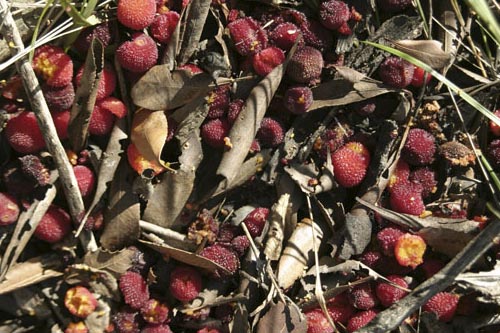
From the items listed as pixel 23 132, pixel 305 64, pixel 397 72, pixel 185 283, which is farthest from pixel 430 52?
pixel 23 132

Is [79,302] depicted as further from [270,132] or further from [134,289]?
[270,132]

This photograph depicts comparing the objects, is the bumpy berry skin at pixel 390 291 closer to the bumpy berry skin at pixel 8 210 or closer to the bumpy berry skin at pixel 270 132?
the bumpy berry skin at pixel 270 132

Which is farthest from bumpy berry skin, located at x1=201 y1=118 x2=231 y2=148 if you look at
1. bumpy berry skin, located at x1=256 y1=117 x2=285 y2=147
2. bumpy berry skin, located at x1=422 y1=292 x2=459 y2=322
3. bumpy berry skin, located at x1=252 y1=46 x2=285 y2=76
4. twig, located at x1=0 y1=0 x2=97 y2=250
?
bumpy berry skin, located at x1=422 y1=292 x2=459 y2=322

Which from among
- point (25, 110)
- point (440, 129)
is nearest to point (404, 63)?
point (440, 129)

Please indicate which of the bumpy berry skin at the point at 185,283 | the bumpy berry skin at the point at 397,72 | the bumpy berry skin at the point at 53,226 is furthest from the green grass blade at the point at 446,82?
the bumpy berry skin at the point at 53,226

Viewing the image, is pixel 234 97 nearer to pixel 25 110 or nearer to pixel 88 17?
pixel 88 17
